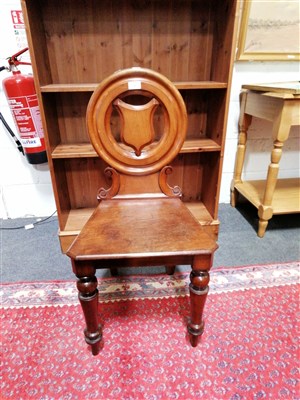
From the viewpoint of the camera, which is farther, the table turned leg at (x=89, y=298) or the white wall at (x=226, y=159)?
the white wall at (x=226, y=159)

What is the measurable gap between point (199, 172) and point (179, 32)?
0.85 m

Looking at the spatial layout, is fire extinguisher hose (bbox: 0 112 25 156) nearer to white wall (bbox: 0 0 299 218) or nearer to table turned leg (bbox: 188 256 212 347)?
white wall (bbox: 0 0 299 218)

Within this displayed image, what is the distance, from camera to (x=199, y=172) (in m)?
1.85

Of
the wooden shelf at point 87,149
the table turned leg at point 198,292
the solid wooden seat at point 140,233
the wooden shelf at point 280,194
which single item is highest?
the wooden shelf at point 87,149

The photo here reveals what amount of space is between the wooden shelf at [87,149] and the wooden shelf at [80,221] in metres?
0.42

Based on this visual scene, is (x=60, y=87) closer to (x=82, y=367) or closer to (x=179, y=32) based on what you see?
(x=179, y=32)

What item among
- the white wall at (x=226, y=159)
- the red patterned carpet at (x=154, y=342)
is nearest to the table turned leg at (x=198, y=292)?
the red patterned carpet at (x=154, y=342)

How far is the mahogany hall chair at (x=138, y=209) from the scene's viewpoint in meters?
0.83

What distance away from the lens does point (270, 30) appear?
1.60 metres

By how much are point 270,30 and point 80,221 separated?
166 centimetres

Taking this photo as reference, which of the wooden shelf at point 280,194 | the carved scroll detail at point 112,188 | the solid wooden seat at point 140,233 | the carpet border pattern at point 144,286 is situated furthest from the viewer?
the wooden shelf at point 280,194

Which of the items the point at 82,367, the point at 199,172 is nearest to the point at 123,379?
the point at 82,367

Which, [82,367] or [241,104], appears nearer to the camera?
[82,367]

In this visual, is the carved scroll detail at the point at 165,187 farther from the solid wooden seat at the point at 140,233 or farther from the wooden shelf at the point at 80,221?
the wooden shelf at the point at 80,221
